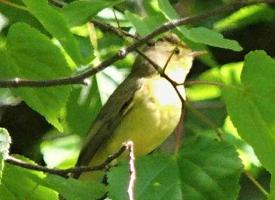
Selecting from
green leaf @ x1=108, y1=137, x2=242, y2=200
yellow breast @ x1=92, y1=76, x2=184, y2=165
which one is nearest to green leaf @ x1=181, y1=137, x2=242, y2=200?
green leaf @ x1=108, y1=137, x2=242, y2=200

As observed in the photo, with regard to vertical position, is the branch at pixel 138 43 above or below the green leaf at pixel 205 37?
above

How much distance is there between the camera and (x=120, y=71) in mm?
4117

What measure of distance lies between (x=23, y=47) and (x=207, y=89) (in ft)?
7.03

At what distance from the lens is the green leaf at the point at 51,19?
7.38 feet

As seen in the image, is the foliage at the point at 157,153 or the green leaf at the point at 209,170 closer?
the foliage at the point at 157,153

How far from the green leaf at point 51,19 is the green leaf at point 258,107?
48 centimetres

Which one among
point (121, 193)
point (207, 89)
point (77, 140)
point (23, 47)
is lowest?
point (207, 89)

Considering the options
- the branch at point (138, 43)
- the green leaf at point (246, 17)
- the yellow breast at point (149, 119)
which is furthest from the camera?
the green leaf at point (246, 17)

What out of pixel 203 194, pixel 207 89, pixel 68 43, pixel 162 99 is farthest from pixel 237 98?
pixel 207 89

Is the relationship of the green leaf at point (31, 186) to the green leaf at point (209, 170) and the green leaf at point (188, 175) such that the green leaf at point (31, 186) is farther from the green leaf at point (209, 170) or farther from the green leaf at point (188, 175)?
the green leaf at point (209, 170)

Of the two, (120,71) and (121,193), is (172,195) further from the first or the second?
(120,71)

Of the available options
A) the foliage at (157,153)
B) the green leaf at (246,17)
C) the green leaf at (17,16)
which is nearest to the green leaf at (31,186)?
the foliage at (157,153)

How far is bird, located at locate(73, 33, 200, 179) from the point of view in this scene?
3.93 m

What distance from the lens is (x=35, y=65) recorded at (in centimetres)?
274
